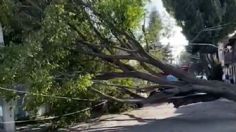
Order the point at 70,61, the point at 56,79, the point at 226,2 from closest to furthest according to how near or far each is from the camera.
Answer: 1. the point at 56,79
2. the point at 70,61
3. the point at 226,2

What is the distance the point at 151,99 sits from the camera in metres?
20.5

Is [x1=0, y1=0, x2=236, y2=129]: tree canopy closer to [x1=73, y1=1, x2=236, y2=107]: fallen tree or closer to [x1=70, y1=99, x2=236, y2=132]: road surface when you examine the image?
[x1=73, y1=1, x2=236, y2=107]: fallen tree

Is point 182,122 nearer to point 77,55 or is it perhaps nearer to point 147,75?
point 147,75

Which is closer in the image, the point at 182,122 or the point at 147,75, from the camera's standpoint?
the point at 182,122

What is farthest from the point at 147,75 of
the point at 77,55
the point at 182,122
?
the point at 77,55

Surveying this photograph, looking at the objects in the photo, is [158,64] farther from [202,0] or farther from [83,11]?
[202,0]

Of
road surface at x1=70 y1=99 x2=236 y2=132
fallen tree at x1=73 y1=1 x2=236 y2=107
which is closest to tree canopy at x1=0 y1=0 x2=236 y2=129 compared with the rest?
fallen tree at x1=73 y1=1 x2=236 y2=107

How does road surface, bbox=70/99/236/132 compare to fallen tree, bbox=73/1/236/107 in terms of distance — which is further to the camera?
fallen tree, bbox=73/1/236/107

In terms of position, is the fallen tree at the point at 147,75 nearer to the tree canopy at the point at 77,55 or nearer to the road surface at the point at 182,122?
the tree canopy at the point at 77,55

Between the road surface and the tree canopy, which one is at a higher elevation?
the tree canopy

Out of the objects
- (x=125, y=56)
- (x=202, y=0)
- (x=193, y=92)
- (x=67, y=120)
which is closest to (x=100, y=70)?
(x=125, y=56)

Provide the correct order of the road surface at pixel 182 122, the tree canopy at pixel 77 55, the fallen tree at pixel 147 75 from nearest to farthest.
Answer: the tree canopy at pixel 77 55 < the road surface at pixel 182 122 < the fallen tree at pixel 147 75

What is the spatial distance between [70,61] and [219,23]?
21.0 m

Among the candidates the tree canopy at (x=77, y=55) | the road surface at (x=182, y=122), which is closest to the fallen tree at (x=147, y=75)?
the tree canopy at (x=77, y=55)
